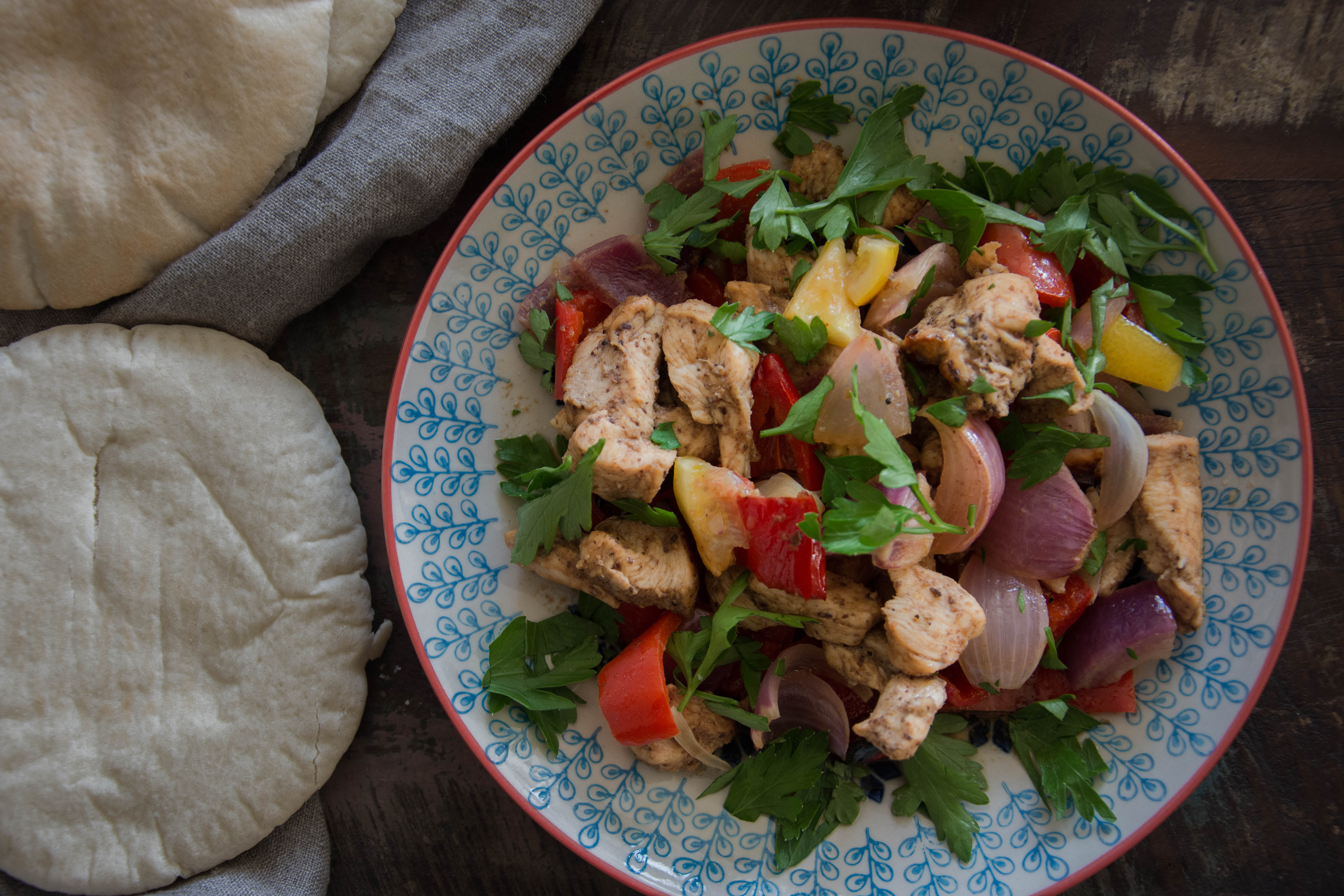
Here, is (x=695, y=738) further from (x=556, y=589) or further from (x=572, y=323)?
(x=572, y=323)

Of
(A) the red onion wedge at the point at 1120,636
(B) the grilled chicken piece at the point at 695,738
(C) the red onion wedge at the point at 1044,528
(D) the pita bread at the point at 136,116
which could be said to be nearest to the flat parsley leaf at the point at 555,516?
(B) the grilled chicken piece at the point at 695,738

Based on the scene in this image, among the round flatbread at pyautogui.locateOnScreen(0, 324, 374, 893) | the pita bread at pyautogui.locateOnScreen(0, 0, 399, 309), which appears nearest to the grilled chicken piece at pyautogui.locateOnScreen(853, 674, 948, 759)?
the round flatbread at pyautogui.locateOnScreen(0, 324, 374, 893)

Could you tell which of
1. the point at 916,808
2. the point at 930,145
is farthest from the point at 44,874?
the point at 930,145

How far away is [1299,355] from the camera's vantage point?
253 cm

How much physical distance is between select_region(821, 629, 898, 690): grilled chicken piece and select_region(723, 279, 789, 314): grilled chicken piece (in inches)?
40.2

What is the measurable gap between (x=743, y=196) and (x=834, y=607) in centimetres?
130

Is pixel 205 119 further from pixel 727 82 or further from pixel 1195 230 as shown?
pixel 1195 230

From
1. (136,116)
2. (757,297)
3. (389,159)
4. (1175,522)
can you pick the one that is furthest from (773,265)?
(136,116)

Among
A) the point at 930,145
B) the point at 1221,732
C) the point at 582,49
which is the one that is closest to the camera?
the point at 1221,732

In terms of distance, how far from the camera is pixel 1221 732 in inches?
86.8

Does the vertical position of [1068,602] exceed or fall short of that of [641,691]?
it exceeds it

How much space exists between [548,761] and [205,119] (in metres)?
2.36

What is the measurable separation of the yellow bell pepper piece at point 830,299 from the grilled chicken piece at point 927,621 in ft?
2.36

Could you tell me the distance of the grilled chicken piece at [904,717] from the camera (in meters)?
2.00
